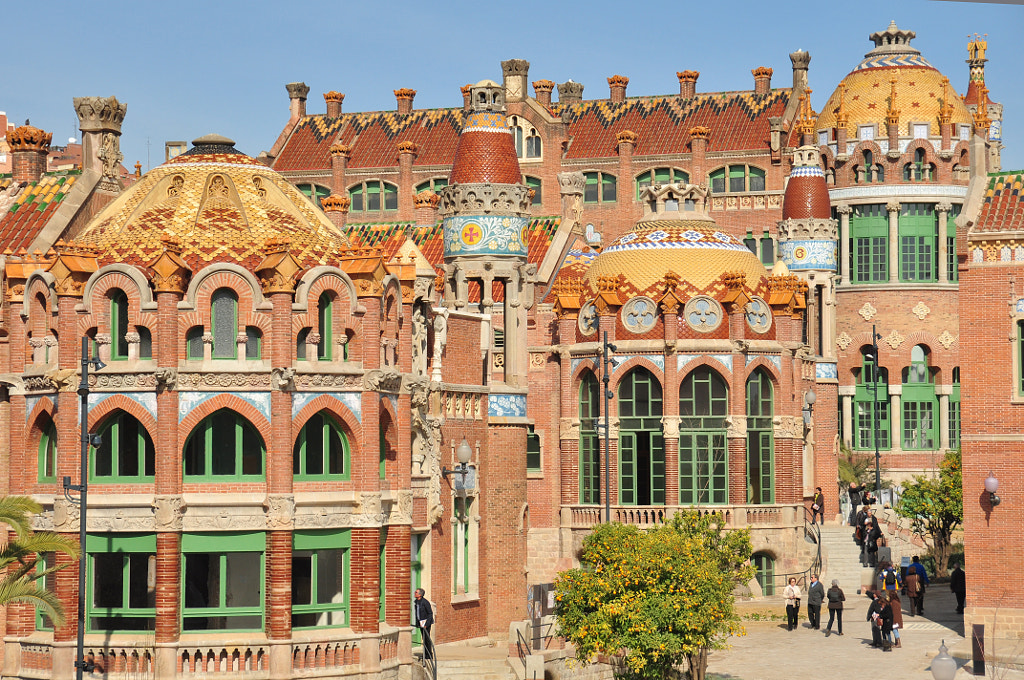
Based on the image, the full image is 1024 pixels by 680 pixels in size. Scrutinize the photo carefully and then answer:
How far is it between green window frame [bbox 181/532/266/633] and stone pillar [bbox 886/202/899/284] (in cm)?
4770

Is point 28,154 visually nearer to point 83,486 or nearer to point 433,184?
point 83,486

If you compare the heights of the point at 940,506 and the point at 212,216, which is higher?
the point at 212,216

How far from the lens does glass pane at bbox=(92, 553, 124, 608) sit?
35.1 metres

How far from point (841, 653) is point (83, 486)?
63.8 ft

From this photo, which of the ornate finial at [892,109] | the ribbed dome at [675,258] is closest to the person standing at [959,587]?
the ribbed dome at [675,258]

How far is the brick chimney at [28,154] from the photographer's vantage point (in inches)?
1713

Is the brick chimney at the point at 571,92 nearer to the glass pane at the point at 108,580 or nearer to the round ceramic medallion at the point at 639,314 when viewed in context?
the round ceramic medallion at the point at 639,314

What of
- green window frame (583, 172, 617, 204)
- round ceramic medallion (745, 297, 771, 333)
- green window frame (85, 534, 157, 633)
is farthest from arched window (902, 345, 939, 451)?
green window frame (85, 534, 157, 633)

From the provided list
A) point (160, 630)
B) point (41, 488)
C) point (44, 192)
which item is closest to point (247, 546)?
point (160, 630)

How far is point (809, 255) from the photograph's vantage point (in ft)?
217

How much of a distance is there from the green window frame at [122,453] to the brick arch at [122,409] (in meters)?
0.20

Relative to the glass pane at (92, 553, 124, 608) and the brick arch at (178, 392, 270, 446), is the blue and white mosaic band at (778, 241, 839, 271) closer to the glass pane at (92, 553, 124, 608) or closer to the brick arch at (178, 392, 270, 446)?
the brick arch at (178, 392, 270, 446)

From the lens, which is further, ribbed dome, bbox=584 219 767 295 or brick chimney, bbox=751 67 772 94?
brick chimney, bbox=751 67 772 94

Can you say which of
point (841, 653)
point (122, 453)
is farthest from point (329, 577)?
point (841, 653)
